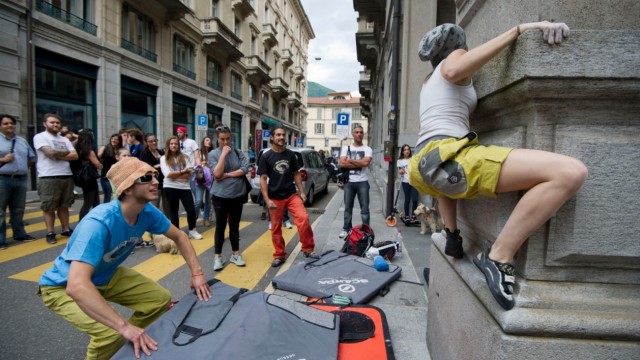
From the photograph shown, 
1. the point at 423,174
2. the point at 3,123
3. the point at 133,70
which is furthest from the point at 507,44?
the point at 133,70

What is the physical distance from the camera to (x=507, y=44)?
4.98 feet

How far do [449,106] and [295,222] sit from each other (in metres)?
3.25

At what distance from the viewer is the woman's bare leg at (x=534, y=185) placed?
4.39 feet

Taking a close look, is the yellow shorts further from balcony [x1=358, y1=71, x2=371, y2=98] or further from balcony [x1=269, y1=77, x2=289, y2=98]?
balcony [x1=269, y1=77, x2=289, y2=98]

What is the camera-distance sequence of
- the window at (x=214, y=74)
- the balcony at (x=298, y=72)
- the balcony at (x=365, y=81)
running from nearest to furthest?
the window at (x=214, y=74) → the balcony at (x=365, y=81) → the balcony at (x=298, y=72)

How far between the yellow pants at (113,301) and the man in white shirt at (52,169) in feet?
13.1

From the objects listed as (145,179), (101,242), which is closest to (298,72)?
(145,179)

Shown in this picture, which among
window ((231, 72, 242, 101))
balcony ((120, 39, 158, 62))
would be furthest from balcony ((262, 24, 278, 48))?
balcony ((120, 39, 158, 62))

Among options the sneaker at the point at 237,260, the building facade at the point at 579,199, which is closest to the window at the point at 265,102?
the sneaker at the point at 237,260

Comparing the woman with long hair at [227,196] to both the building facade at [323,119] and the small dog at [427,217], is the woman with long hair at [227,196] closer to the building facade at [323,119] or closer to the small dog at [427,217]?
the small dog at [427,217]

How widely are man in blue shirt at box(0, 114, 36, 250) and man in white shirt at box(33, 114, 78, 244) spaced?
22 cm

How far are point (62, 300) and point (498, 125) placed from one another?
2827mm

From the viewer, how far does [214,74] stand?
24375mm

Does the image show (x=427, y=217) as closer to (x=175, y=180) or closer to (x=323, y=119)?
(x=175, y=180)
